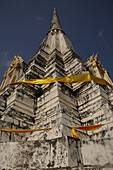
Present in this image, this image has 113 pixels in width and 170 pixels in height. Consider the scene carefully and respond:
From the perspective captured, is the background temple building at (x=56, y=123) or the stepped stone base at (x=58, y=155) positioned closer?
the stepped stone base at (x=58, y=155)

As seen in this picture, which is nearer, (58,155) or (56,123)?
(58,155)

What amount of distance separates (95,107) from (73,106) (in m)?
1.34

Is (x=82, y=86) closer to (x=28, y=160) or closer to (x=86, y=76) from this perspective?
(x=86, y=76)

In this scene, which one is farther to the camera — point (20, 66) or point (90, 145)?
point (20, 66)

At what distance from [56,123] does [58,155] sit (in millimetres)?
2348

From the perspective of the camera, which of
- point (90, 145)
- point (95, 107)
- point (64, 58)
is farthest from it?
point (64, 58)

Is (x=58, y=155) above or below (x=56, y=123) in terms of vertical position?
below

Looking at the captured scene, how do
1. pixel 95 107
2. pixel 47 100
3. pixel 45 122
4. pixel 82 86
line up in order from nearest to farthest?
pixel 45 122, pixel 95 107, pixel 47 100, pixel 82 86

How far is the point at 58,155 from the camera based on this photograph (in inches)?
150

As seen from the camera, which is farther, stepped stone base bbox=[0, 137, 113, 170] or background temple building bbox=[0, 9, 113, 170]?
background temple building bbox=[0, 9, 113, 170]

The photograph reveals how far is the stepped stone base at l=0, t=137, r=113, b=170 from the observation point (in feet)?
12.0

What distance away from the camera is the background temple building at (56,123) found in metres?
3.80

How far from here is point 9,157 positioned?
394 cm

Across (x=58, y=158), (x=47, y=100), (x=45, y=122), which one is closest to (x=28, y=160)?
(x=58, y=158)
